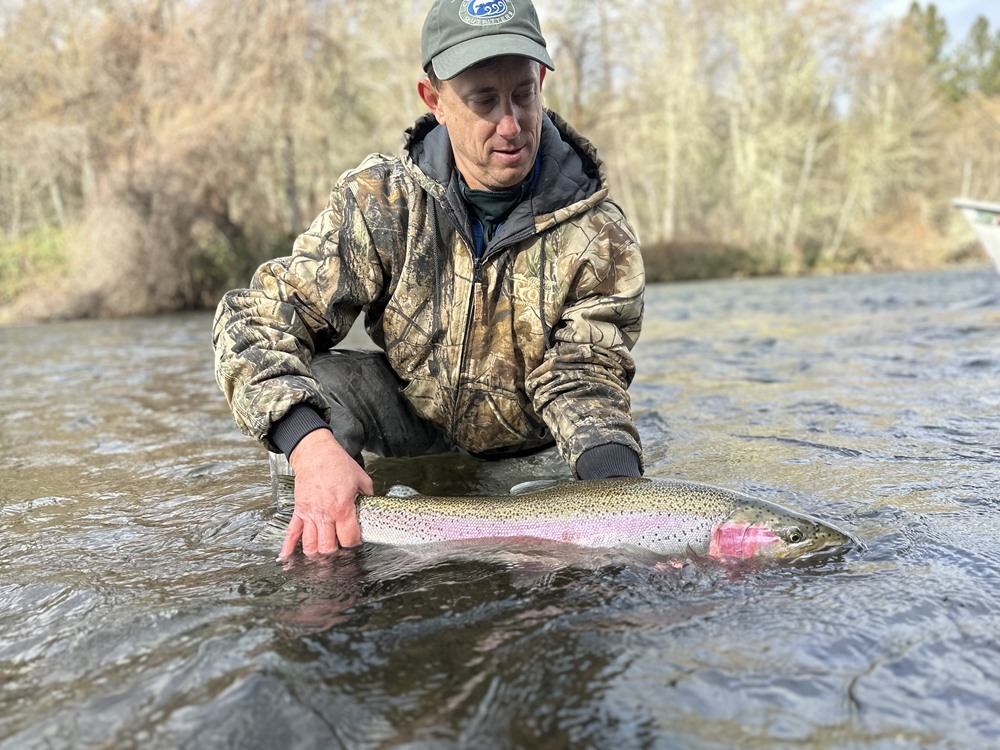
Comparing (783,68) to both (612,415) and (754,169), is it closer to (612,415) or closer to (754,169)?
(754,169)

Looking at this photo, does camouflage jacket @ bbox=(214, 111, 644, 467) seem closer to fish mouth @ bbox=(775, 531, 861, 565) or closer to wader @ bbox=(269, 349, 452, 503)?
wader @ bbox=(269, 349, 452, 503)

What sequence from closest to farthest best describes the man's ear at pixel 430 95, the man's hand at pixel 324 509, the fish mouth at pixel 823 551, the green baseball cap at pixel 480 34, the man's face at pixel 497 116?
the fish mouth at pixel 823 551 < the man's hand at pixel 324 509 < the green baseball cap at pixel 480 34 < the man's face at pixel 497 116 < the man's ear at pixel 430 95

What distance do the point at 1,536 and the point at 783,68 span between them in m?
39.0

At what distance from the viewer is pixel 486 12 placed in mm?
3393

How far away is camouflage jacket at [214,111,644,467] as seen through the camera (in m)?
3.68

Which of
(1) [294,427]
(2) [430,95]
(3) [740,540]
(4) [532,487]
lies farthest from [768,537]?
(2) [430,95]

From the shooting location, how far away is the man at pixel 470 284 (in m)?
3.41

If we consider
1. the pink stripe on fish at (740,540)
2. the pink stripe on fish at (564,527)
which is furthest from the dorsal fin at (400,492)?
the pink stripe on fish at (740,540)

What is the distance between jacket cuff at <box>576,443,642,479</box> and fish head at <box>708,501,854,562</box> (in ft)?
1.65

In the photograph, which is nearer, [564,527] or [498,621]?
[498,621]

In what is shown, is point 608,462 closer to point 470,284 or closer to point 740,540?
point 740,540

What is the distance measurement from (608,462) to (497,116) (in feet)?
4.56

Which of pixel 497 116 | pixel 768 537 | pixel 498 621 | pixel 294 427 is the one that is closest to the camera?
pixel 498 621

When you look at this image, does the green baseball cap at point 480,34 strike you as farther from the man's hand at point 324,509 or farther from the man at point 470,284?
the man's hand at point 324,509
